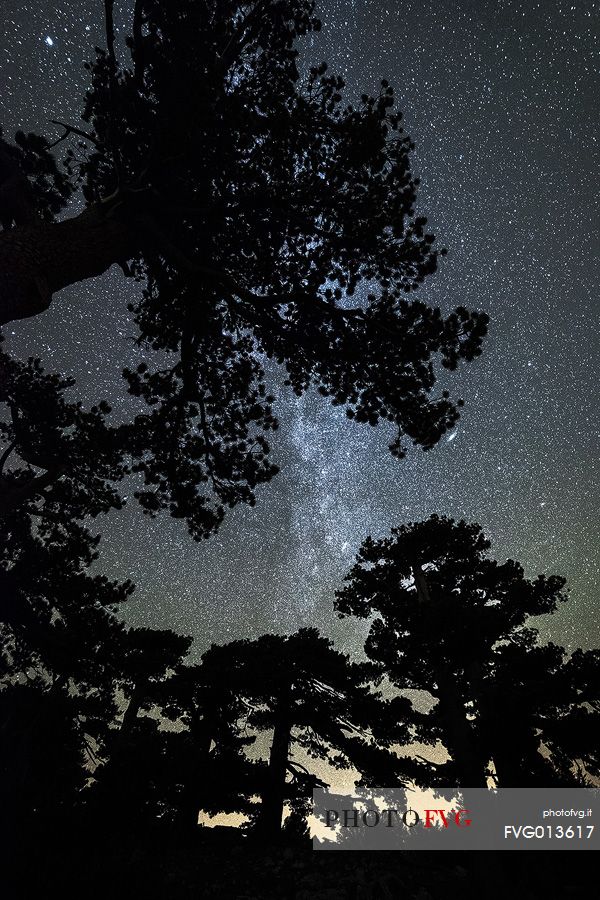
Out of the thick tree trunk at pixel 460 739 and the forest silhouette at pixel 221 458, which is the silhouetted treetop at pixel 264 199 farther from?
the thick tree trunk at pixel 460 739

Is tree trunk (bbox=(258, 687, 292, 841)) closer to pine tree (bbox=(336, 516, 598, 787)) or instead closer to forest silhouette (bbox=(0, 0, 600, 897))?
forest silhouette (bbox=(0, 0, 600, 897))

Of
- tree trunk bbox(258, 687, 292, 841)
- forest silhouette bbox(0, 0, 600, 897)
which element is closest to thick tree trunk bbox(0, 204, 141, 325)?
forest silhouette bbox(0, 0, 600, 897)

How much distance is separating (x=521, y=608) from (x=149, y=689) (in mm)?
14803

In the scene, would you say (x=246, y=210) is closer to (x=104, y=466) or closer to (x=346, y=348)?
(x=346, y=348)

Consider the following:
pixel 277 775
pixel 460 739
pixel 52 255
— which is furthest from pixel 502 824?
pixel 52 255

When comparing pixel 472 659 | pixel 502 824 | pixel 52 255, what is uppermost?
pixel 52 255

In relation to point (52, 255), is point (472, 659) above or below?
below

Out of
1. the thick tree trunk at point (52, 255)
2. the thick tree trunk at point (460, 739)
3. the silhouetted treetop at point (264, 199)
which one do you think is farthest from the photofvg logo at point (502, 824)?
the thick tree trunk at point (52, 255)

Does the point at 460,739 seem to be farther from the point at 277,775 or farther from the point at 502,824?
the point at 277,775

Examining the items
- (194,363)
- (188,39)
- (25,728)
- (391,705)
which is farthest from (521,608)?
(188,39)

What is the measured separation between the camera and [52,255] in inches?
216

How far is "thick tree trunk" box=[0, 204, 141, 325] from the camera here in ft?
16.6

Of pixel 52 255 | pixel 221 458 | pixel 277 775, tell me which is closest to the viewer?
pixel 52 255

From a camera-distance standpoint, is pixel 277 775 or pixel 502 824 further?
pixel 277 775
